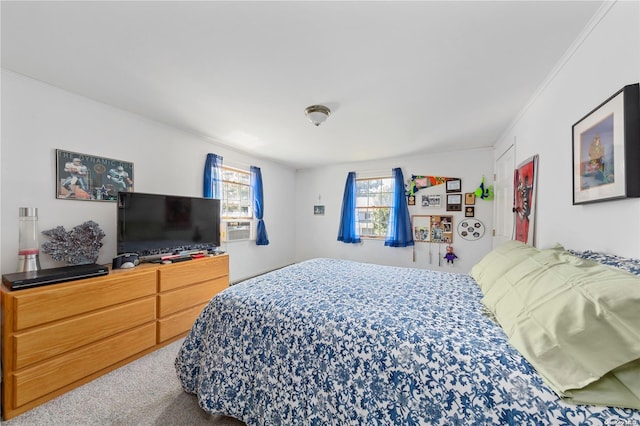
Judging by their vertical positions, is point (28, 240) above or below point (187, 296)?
above

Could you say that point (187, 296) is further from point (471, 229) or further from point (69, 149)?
point (471, 229)

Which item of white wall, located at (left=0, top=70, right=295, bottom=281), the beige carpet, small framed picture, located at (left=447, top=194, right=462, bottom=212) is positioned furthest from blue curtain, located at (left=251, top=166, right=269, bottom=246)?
small framed picture, located at (left=447, top=194, right=462, bottom=212)

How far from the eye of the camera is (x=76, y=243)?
203cm

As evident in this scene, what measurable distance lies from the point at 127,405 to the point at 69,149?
2.19 m

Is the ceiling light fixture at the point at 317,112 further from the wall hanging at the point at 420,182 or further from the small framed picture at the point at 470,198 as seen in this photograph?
the small framed picture at the point at 470,198

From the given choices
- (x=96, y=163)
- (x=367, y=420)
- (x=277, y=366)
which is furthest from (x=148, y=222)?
(x=367, y=420)

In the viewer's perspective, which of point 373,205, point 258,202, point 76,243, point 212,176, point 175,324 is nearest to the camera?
point 76,243

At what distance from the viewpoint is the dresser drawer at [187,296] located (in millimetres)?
2268

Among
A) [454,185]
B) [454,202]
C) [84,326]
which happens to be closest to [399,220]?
[454,202]

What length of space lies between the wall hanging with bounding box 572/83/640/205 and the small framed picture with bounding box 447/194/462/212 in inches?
99.2

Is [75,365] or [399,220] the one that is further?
[399,220]

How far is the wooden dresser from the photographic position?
58.1 inches

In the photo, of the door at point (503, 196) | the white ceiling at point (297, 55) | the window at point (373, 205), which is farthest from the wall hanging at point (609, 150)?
the window at point (373, 205)

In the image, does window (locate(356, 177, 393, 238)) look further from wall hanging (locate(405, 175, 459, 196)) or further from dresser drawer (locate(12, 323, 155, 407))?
dresser drawer (locate(12, 323, 155, 407))
